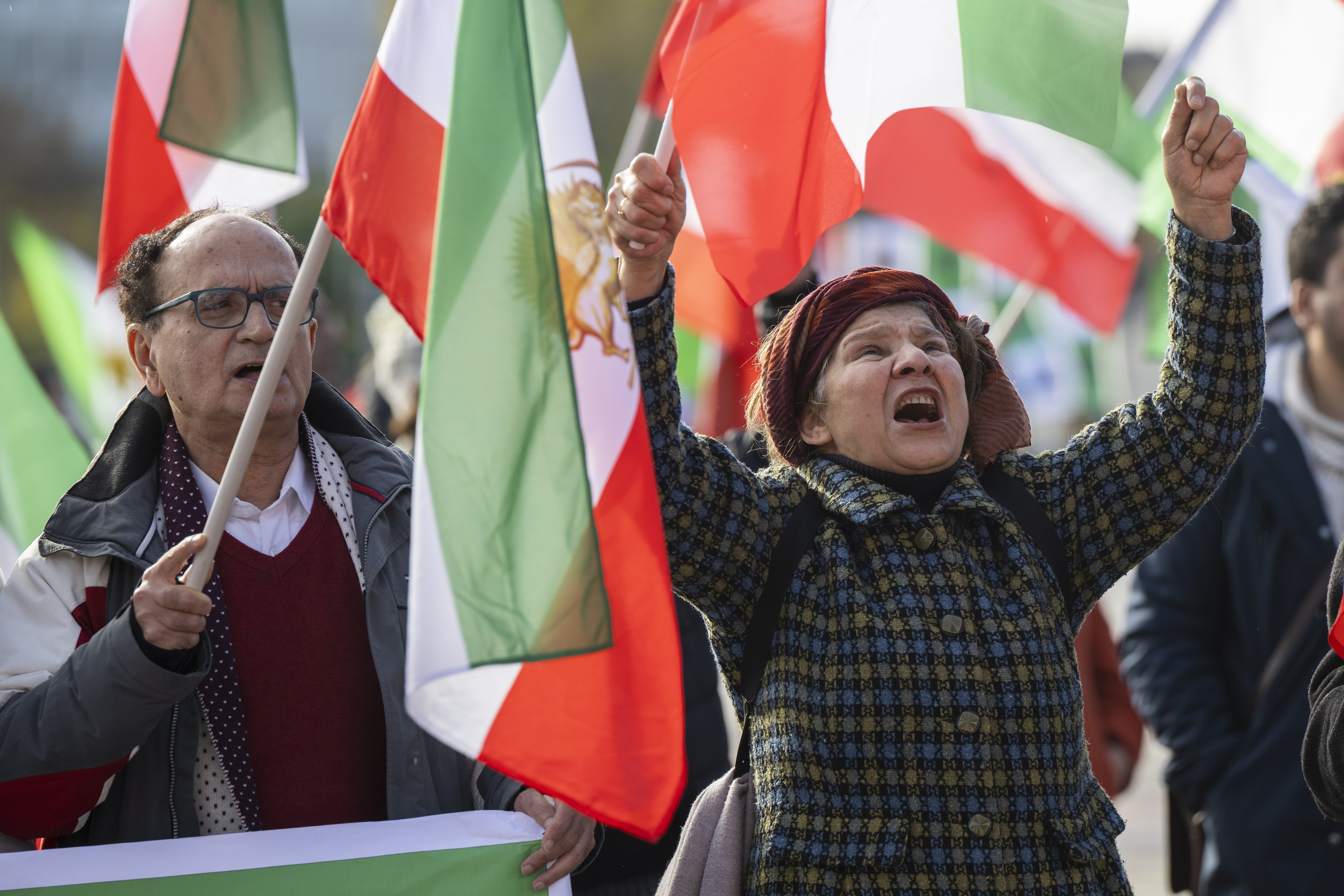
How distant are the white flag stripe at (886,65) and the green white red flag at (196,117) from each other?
130cm

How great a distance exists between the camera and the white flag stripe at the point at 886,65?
258 cm

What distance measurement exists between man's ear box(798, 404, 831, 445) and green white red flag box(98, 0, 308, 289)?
1361 mm

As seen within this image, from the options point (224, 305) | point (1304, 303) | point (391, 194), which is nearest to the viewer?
point (391, 194)

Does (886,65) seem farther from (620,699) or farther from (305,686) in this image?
(305,686)

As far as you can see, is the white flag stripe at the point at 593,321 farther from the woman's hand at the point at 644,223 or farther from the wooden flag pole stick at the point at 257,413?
the wooden flag pole stick at the point at 257,413

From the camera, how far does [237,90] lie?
10.6 ft

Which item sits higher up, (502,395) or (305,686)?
(502,395)

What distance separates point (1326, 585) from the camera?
137 inches

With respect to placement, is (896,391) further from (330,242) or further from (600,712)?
(330,242)

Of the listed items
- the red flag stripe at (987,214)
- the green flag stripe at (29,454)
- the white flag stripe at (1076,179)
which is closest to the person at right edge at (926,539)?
the red flag stripe at (987,214)

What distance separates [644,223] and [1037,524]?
825 millimetres

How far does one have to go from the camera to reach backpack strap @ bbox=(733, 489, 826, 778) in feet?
7.46

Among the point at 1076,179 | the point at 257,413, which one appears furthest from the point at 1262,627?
the point at 257,413

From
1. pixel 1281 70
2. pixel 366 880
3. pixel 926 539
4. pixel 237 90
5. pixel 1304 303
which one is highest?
pixel 1281 70
